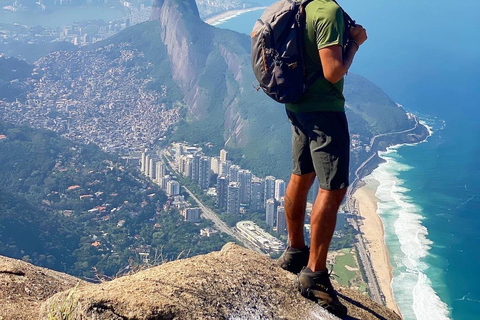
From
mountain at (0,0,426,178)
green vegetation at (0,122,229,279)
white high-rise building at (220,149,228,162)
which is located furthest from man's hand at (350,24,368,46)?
white high-rise building at (220,149,228,162)

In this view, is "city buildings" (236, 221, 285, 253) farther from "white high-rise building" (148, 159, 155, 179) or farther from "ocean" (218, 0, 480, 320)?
"white high-rise building" (148, 159, 155, 179)

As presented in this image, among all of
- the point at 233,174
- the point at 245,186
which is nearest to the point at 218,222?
the point at 245,186

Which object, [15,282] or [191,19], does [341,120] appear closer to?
[15,282]

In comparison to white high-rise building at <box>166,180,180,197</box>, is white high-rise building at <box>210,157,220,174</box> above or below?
above

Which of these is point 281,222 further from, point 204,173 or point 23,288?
point 23,288

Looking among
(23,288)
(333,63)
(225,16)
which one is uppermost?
(225,16)

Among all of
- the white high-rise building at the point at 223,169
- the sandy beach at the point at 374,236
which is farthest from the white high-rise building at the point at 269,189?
the sandy beach at the point at 374,236
